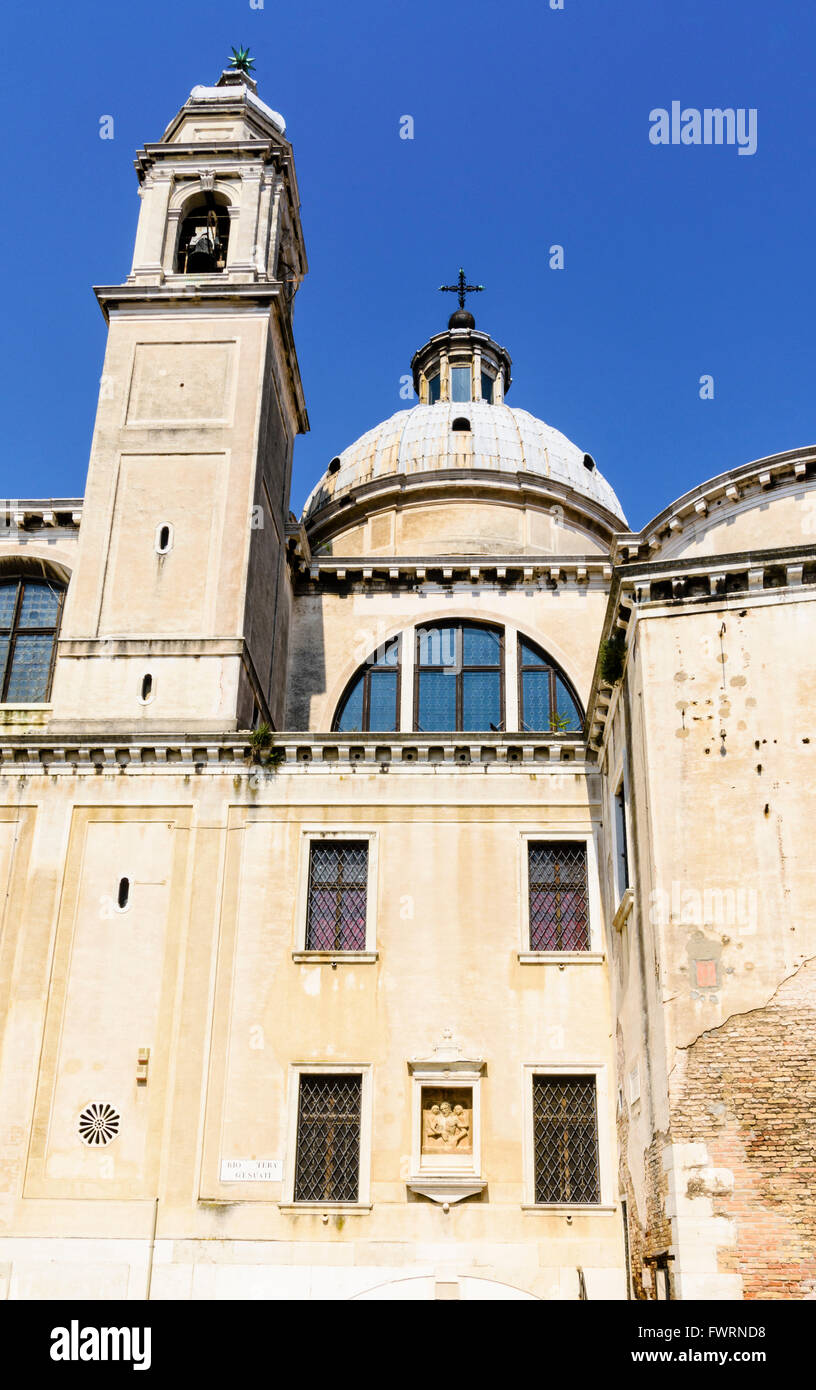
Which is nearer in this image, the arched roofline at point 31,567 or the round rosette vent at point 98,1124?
the round rosette vent at point 98,1124

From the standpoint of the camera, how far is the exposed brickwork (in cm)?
1400

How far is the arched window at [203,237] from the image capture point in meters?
27.7

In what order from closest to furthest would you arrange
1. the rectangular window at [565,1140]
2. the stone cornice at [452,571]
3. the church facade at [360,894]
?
the church facade at [360,894] < the rectangular window at [565,1140] < the stone cornice at [452,571]

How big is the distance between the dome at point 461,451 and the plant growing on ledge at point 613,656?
15113 mm

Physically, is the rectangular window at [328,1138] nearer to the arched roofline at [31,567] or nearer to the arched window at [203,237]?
the arched roofline at [31,567]

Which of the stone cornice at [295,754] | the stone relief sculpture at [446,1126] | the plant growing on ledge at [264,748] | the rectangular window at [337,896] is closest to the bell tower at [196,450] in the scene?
the stone cornice at [295,754]

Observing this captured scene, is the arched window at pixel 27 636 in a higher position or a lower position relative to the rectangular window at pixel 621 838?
higher

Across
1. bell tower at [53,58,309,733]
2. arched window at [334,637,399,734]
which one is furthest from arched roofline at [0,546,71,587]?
arched window at [334,637,399,734]

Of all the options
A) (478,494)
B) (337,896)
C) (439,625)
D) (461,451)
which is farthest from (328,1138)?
(461,451)

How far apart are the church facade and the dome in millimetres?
7679

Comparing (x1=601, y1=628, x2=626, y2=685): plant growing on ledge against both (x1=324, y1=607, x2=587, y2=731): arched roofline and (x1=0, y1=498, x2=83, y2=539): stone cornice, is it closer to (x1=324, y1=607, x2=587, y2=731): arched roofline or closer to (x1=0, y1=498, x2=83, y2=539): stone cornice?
(x1=324, y1=607, x2=587, y2=731): arched roofline

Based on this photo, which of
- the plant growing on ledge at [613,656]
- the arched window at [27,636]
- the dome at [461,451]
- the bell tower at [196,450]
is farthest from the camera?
the dome at [461,451]

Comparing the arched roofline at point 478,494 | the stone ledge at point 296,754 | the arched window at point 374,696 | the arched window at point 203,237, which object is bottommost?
the stone ledge at point 296,754
